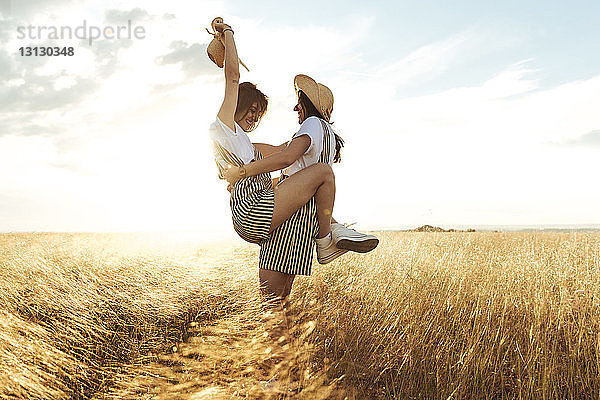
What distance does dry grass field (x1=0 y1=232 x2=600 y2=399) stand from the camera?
90.9 inches

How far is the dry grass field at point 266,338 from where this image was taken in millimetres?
2309

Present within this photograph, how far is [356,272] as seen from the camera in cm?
502

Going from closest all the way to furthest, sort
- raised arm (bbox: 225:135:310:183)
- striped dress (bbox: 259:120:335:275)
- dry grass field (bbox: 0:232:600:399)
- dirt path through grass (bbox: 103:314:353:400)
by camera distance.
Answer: dirt path through grass (bbox: 103:314:353:400) → dry grass field (bbox: 0:232:600:399) → raised arm (bbox: 225:135:310:183) → striped dress (bbox: 259:120:335:275)

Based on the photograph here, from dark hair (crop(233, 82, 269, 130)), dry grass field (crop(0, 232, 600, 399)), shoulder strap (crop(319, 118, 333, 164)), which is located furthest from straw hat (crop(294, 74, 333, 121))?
dry grass field (crop(0, 232, 600, 399))

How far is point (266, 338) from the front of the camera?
2.60m

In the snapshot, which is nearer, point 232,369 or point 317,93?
point 232,369

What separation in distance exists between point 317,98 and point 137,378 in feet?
5.89

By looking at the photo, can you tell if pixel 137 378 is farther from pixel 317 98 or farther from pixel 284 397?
pixel 317 98

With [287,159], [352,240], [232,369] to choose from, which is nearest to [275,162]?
[287,159]

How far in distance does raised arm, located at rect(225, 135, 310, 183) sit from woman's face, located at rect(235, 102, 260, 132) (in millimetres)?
328

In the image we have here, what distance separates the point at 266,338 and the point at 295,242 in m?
0.58

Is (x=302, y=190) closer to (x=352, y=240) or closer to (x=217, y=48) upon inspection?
(x=352, y=240)

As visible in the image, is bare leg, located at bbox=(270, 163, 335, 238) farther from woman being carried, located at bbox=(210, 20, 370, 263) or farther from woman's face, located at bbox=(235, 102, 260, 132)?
woman's face, located at bbox=(235, 102, 260, 132)

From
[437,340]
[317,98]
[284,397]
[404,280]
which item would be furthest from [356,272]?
[284,397]
